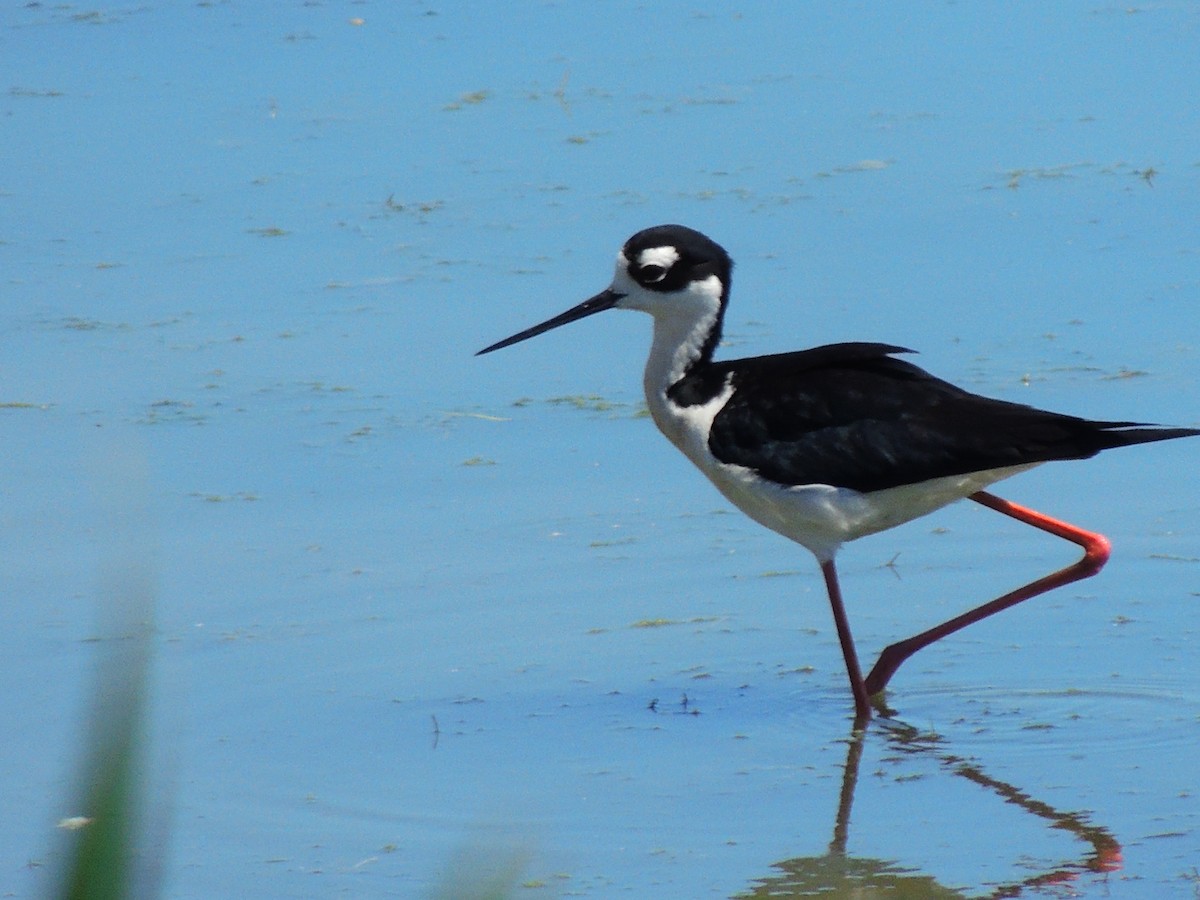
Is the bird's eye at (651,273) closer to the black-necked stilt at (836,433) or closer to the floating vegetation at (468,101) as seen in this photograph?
the black-necked stilt at (836,433)

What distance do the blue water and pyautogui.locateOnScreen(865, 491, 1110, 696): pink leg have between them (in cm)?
12

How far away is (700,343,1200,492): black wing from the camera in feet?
16.0

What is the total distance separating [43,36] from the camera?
12.5 metres

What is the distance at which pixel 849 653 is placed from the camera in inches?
201

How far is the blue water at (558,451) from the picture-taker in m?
4.42

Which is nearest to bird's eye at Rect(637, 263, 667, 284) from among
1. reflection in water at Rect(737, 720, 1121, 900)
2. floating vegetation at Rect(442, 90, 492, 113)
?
reflection in water at Rect(737, 720, 1121, 900)

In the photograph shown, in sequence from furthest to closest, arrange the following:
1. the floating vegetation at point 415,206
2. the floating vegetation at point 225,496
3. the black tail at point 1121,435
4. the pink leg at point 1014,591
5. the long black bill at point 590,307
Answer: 1. the floating vegetation at point 415,206
2. the floating vegetation at point 225,496
3. the long black bill at point 590,307
4. the pink leg at point 1014,591
5. the black tail at point 1121,435

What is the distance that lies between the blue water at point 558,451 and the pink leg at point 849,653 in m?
0.10

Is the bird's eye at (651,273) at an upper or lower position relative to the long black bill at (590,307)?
upper

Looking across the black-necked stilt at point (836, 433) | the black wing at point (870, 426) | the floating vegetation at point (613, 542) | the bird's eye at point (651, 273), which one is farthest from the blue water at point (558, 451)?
the bird's eye at point (651, 273)

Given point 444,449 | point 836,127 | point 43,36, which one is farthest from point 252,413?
point 43,36

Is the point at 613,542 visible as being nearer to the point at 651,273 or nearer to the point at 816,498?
the point at 651,273

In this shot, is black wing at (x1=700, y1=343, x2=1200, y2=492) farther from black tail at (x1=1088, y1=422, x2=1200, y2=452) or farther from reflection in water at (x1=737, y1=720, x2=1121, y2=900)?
reflection in water at (x1=737, y1=720, x2=1121, y2=900)

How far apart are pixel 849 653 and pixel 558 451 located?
1.88 m
